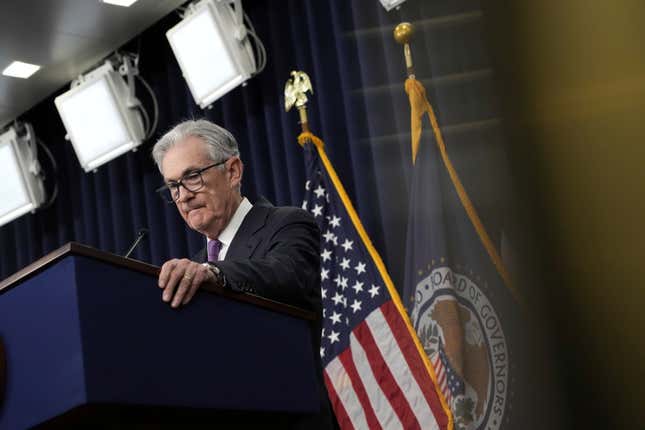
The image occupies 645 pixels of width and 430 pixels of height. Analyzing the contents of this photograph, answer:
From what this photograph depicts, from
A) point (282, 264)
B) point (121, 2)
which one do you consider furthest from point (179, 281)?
point (121, 2)

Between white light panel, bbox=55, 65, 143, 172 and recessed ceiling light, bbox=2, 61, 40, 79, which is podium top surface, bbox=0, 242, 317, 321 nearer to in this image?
white light panel, bbox=55, 65, 143, 172

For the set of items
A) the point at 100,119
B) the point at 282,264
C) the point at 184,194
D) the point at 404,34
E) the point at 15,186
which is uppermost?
the point at 100,119

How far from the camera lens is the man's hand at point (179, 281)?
123cm

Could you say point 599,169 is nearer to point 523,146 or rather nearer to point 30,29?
point 523,146

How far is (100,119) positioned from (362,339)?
2.62m

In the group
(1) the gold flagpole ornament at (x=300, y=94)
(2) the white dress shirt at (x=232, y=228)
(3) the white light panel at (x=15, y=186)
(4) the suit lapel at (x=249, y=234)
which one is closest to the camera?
(4) the suit lapel at (x=249, y=234)

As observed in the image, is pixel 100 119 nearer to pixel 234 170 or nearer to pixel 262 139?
pixel 262 139

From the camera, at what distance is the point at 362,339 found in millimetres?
3607

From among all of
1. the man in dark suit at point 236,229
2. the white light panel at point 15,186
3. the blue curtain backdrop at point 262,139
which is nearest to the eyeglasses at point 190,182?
the man in dark suit at point 236,229

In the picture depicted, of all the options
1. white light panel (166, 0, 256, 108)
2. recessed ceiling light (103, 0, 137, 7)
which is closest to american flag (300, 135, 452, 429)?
white light panel (166, 0, 256, 108)

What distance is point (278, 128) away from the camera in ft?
15.4

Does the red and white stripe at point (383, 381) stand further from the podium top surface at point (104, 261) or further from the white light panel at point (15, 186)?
the white light panel at point (15, 186)

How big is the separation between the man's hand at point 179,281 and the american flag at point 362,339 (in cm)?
217

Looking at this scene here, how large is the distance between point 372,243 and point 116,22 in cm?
235
